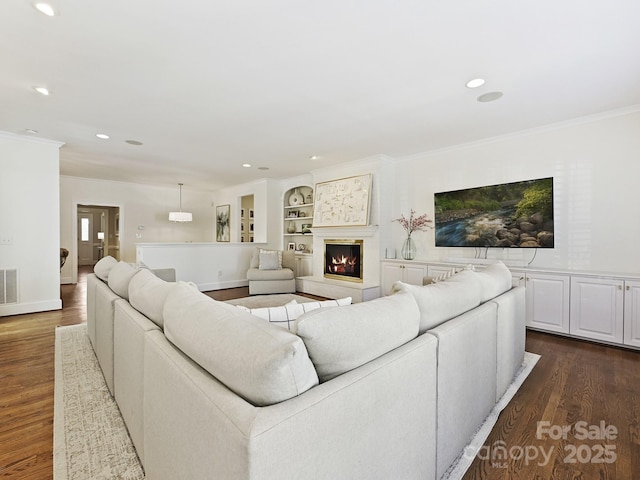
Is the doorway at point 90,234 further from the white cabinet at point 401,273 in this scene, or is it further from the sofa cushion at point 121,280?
the white cabinet at point 401,273

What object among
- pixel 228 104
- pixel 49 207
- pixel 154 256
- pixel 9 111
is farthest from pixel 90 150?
pixel 228 104

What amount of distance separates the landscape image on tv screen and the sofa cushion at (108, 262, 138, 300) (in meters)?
4.09

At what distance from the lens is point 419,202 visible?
16.5ft

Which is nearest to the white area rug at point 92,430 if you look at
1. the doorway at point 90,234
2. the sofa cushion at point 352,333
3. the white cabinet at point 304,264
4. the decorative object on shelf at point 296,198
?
the sofa cushion at point 352,333

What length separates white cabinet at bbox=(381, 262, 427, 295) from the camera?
4.53 meters

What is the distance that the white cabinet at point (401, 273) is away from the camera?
453 cm

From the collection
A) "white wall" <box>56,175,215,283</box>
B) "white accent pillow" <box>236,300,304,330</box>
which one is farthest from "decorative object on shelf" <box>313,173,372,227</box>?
"white wall" <box>56,175,215,283</box>

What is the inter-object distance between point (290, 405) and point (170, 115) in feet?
11.5

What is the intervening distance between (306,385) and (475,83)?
286 centimetres

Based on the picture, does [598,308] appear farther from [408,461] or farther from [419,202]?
[408,461]

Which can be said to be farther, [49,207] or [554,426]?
[49,207]

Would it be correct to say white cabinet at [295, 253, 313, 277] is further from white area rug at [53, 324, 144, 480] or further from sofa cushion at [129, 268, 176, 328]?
sofa cushion at [129, 268, 176, 328]

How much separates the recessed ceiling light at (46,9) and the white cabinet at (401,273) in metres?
4.43

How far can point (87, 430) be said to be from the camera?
1.76 metres
